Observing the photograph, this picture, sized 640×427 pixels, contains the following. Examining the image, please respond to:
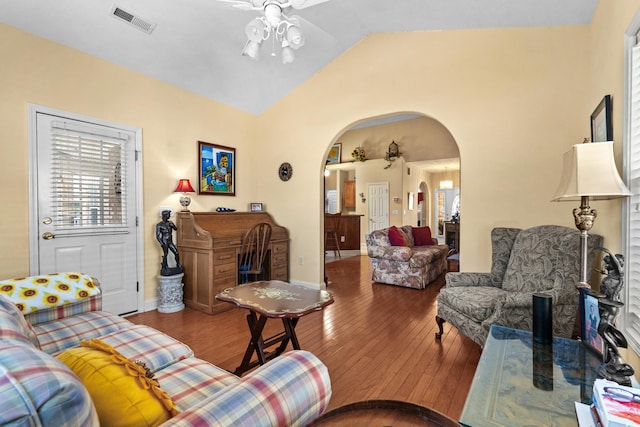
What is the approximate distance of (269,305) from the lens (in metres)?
1.91

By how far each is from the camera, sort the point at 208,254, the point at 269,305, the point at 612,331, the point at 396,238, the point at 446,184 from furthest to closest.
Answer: the point at 446,184 → the point at 396,238 → the point at 208,254 → the point at 269,305 → the point at 612,331

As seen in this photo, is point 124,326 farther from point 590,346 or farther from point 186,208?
point 590,346

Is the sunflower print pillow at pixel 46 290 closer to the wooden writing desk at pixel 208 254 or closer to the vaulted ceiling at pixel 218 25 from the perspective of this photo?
the wooden writing desk at pixel 208 254

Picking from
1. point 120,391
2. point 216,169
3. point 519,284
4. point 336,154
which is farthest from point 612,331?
point 336,154

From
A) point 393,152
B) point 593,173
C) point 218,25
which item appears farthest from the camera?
point 393,152

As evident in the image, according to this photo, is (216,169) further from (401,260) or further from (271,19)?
(401,260)

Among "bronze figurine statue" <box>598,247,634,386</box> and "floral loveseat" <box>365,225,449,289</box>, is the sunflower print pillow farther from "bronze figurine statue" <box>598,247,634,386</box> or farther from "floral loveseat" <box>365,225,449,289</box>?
"floral loveseat" <box>365,225,449,289</box>

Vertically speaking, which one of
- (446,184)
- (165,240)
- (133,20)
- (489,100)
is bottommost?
(165,240)

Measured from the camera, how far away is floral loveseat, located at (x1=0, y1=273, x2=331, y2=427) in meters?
0.54

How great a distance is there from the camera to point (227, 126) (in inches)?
179

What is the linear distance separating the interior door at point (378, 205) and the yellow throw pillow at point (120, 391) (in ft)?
23.8

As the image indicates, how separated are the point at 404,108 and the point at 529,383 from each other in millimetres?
3236

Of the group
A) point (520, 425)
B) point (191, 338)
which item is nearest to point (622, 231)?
point (520, 425)

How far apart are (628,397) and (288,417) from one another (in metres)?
1.08
